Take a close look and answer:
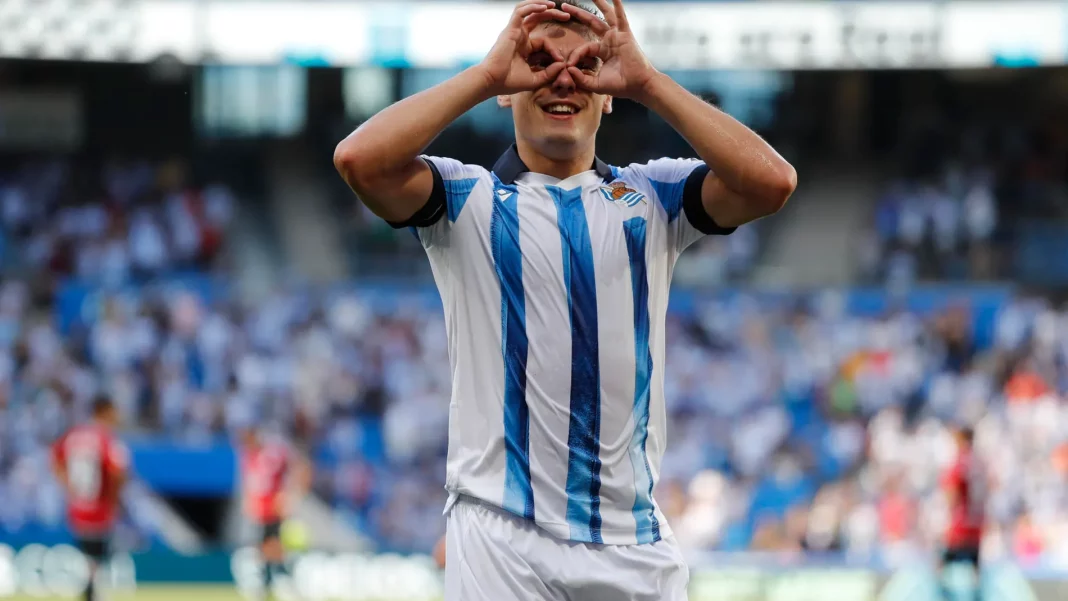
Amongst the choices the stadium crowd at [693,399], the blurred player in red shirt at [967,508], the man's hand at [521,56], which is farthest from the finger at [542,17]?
the stadium crowd at [693,399]

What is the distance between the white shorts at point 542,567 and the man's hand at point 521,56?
3.06 ft

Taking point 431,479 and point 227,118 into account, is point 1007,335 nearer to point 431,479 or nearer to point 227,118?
point 431,479

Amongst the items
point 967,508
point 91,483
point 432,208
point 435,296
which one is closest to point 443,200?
point 432,208

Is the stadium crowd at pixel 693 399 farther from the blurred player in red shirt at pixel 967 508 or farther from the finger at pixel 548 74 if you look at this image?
the finger at pixel 548 74

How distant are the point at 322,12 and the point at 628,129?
16.8ft

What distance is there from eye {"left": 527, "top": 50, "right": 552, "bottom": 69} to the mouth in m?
0.09

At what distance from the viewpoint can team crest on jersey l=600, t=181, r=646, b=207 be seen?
3.02 meters

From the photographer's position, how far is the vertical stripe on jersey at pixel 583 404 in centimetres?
289

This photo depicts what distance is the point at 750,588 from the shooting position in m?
11.1

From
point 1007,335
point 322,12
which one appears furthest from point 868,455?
point 322,12

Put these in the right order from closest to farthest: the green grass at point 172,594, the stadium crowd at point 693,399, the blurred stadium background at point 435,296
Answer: the green grass at point 172,594 < the blurred stadium background at point 435,296 < the stadium crowd at point 693,399

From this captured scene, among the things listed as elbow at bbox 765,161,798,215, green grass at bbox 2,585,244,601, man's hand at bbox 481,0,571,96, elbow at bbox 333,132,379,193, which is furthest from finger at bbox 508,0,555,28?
green grass at bbox 2,585,244,601

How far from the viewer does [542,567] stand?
286 centimetres

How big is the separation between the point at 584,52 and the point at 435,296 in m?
14.2
